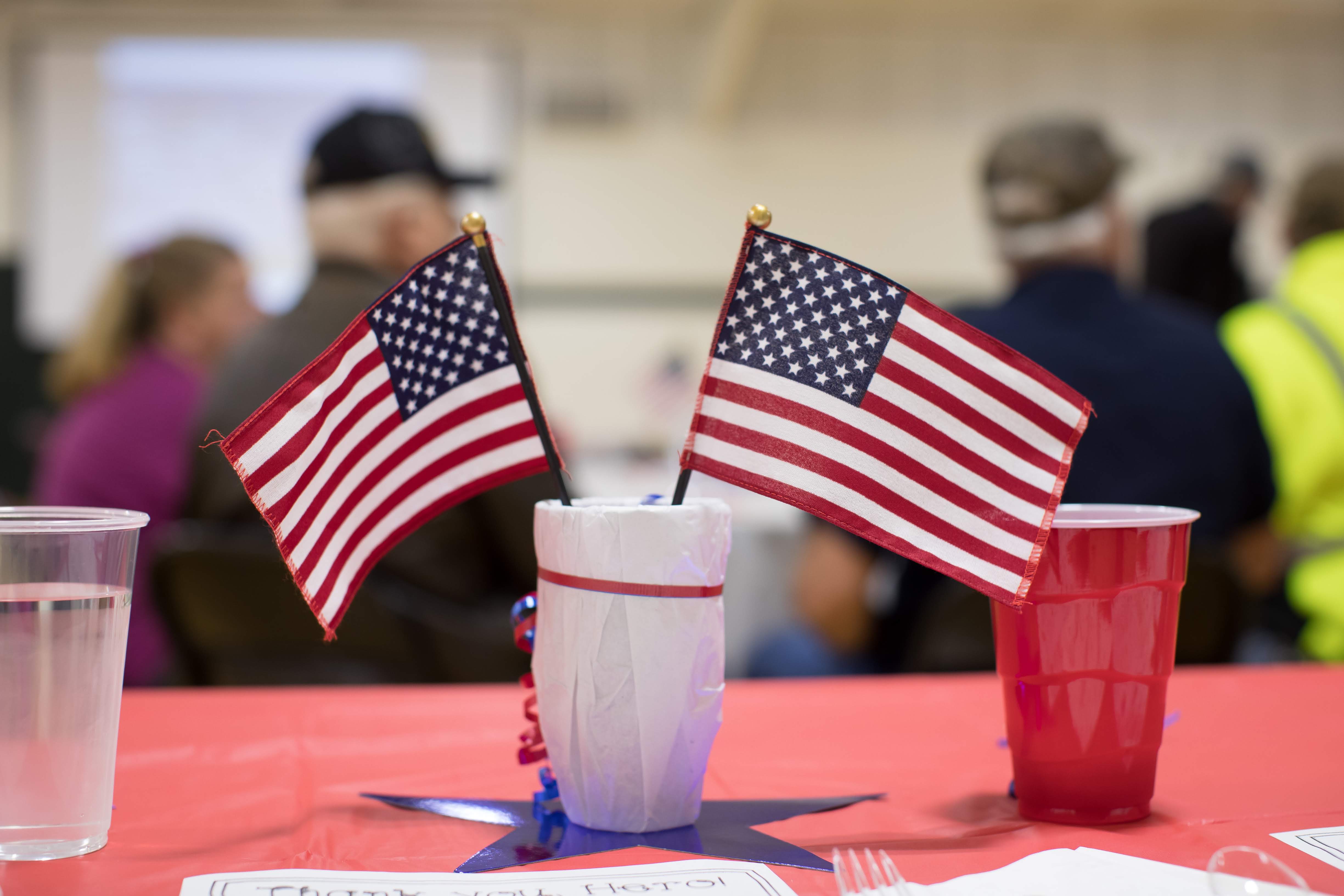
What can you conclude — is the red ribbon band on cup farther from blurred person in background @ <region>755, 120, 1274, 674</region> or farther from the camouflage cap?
the camouflage cap

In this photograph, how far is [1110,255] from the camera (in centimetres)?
168

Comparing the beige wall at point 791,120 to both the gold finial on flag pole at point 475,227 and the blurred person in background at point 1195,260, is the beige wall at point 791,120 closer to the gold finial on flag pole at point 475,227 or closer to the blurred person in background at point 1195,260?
the blurred person in background at point 1195,260

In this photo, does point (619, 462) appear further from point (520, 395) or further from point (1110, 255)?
point (520, 395)

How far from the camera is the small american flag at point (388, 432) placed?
1.97 ft

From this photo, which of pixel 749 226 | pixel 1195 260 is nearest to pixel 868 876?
pixel 749 226

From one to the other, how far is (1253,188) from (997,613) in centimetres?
458

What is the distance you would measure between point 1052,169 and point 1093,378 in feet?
0.98

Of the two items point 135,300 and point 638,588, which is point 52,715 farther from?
point 135,300

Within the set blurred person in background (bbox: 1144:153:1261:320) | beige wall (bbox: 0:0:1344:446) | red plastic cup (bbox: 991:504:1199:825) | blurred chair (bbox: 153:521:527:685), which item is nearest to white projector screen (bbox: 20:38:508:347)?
beige wall (bbox: 0:0:1344:446)

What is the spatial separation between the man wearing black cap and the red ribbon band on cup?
0.88 m

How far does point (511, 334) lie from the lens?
24.4 inches

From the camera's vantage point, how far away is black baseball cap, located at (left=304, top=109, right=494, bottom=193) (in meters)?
1.65

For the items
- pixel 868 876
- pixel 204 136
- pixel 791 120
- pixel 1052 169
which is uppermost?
pixel 791 120

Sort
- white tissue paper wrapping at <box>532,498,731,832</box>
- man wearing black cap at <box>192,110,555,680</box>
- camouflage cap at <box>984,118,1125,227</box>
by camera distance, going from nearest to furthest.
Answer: white tissue paper wrapping at <box>532,498,731,832</box> < man wearing black cap at <box>192,110,555,680</box> < camouflage cap at <box>984,118,1125,227</box>
